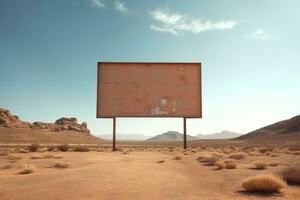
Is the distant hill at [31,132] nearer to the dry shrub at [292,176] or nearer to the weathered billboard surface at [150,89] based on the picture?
the weathered billboard surface at [150,89]

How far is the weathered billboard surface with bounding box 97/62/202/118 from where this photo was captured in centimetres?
3656

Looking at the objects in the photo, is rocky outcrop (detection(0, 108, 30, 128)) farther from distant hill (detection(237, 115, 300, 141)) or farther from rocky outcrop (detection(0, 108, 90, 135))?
distant hill (detection(237, 115, 300, 141))

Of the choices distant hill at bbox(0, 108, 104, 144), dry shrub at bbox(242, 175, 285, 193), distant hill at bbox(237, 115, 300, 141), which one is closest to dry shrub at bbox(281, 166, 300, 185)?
dry shrub at bbox(242, 175, 285, 193)

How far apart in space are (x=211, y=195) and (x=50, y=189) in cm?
444

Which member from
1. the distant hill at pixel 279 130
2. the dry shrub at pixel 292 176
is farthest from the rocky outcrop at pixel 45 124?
the dry shrub at pixel 292 176

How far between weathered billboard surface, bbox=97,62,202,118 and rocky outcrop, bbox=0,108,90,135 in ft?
309

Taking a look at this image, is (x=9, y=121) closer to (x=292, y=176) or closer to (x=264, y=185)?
(x=292, y=176)

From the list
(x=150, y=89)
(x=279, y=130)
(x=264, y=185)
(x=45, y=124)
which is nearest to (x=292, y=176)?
(x=264, y=185)

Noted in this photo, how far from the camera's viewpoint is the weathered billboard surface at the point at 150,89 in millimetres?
36562

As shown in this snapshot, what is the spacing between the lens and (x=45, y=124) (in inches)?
5861

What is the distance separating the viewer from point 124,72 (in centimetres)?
3697

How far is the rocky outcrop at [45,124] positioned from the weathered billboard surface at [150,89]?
94.1m

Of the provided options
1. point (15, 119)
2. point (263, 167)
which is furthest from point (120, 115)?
point (15, 119)

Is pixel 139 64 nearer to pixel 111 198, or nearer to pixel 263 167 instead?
pixel 263 167
